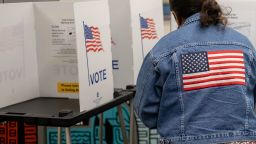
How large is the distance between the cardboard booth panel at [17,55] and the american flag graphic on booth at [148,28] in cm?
57

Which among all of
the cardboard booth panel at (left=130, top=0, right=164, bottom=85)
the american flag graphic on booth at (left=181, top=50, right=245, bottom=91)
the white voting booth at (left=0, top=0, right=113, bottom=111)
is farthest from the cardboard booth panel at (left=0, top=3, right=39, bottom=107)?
the american flag graphic on booth at (left=181, top=50, right=245, bottom=91)

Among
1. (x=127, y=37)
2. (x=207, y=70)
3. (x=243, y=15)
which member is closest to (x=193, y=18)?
(x=207, y=70)

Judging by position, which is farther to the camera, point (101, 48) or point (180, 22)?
point (101, 48)

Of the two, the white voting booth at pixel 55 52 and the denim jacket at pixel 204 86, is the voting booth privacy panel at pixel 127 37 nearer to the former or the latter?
the white voting booth at pixel 55 52

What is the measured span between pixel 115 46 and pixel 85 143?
119 centimetres

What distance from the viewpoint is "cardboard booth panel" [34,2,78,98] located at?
2.05m

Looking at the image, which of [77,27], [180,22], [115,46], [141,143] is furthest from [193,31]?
[141,143]

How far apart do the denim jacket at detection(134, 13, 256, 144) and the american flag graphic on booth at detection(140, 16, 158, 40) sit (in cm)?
83

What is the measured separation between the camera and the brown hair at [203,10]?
150 centimetres

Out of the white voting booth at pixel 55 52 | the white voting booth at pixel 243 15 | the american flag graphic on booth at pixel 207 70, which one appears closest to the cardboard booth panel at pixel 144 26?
the white voting booth at pixel 55 52

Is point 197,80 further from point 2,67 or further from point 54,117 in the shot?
point 2,67

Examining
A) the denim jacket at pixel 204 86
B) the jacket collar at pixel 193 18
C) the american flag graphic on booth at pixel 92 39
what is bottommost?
the denim jacket at pixel 204 86

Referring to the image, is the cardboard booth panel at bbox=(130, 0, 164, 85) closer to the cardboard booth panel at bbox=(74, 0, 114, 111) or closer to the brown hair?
the cardboard booth panel at bbox=(74, 0, 114, 111)

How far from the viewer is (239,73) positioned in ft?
4.79
